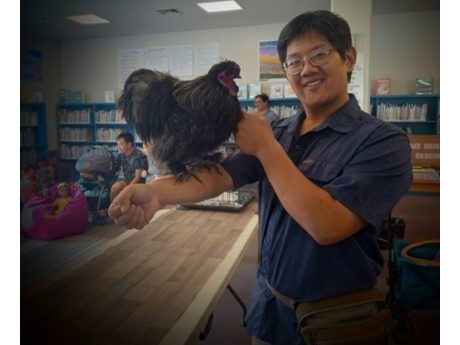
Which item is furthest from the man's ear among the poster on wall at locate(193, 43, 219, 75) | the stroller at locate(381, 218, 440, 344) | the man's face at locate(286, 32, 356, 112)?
the stroller at locate(381, 218, 440, 344)

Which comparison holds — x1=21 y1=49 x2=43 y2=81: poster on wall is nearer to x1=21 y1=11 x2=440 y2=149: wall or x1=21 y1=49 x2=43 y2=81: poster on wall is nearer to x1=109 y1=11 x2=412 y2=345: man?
x1=21 y1=11 x2=440 y2=149: wall

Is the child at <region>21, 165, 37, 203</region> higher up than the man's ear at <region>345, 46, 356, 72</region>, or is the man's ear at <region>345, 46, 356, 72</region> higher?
the man's ear at <region>345, 46, 356, 72</region>

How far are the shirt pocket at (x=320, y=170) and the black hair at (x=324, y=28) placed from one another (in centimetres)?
19

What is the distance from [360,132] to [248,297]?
1.57 m

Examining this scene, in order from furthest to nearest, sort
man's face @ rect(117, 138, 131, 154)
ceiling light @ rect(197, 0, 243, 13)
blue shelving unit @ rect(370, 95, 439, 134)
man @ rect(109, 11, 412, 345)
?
blue shelving unit @ rect(370, 95, 439, 134), ceiling light @ rect(197, 0, 243, 13), man's face @ rect(117, 138, 131, 154), man @ rect(109, 11, 412, 345)

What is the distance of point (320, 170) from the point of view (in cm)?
61

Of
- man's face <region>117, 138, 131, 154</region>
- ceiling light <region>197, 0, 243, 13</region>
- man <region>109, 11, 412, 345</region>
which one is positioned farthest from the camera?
ceiling light <region>197, 0, 243, 13</region>

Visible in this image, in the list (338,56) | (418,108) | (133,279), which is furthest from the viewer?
(418,108)

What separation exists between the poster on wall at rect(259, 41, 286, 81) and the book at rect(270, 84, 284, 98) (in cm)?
2

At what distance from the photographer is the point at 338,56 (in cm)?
58

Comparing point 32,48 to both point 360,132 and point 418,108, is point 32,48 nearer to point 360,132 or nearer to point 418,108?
point 360,132

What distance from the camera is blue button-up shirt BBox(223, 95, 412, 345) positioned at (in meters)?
0.56

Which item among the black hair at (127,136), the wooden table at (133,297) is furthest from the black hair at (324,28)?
the wooden table at (133,297)
